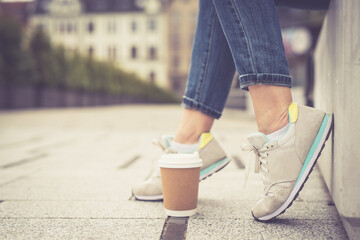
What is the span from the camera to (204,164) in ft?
4.56

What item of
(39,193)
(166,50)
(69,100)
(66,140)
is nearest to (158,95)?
(166,50)

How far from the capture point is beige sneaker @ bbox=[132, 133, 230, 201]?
139 centimetres

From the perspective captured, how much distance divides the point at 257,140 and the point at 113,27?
3825 cm

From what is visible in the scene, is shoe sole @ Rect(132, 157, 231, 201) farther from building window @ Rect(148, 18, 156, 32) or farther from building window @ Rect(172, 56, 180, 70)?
building window @ Rect(172, 56, 180, 70)

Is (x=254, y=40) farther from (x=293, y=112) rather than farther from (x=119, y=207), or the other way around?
(x=119, y=207)

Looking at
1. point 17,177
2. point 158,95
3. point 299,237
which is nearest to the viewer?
point 299,237

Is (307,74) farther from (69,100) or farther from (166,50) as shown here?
(166,50)

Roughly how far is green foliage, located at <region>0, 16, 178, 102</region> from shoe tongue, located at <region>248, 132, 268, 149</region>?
1163 centimetres

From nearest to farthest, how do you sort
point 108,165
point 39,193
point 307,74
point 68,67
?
point 39,193 → point 108,165 → point 307,74 → point 68,67

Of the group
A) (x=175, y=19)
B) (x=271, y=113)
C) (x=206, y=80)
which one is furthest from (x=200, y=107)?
(x=175, y=19)

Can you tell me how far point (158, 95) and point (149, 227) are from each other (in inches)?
1265

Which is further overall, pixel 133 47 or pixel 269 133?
pixel 133 47

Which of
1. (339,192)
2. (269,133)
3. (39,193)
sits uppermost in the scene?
(269,133)

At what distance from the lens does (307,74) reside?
3832 mm
